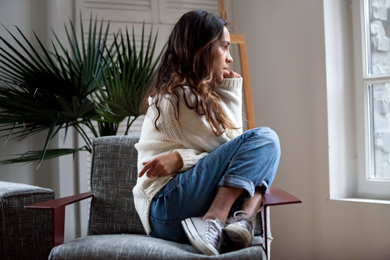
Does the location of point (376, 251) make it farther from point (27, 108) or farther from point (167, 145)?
point (27, 108)

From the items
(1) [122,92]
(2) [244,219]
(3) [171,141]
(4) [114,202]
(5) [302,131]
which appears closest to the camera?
(2) [244,219]

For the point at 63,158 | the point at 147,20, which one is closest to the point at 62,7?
the point at 147,20

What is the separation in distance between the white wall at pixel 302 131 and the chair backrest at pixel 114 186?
1.10 m

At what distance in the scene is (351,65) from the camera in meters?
2.45

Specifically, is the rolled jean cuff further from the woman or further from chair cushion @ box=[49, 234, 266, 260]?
chair cushion @ box=[49, 234, 266, 260]

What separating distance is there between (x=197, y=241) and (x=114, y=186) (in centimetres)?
70

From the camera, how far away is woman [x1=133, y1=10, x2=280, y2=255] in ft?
4.57

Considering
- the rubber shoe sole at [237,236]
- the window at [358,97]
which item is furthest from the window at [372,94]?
the rubber shoe sole at [237,236]

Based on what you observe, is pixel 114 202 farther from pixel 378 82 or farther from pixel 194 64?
pixel 378 82

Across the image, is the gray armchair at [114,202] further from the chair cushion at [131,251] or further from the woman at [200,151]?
the woman at [200,151]

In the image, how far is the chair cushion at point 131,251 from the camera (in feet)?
3.97

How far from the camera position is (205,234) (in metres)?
1.27

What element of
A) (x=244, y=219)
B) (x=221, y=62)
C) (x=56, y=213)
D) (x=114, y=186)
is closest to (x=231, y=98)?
(x=221, y=62)

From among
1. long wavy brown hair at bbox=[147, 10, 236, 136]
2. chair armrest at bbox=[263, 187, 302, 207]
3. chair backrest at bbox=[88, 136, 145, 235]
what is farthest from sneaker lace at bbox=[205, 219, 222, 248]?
chair backrest at bbox=[88, 136, 145, 235]
